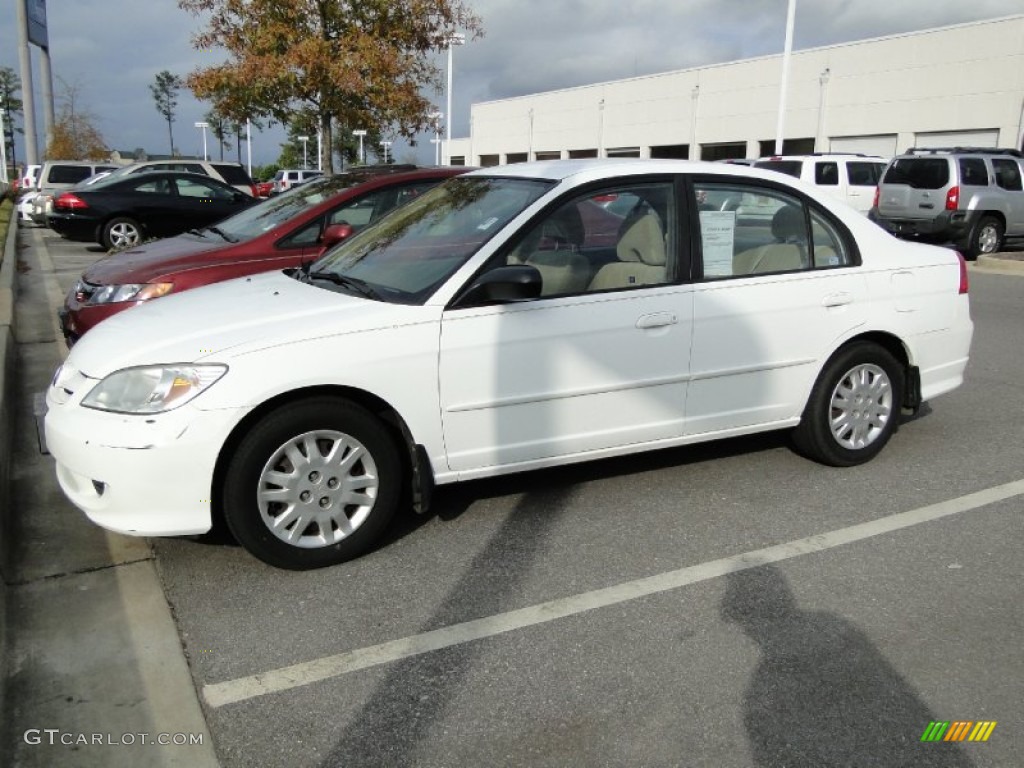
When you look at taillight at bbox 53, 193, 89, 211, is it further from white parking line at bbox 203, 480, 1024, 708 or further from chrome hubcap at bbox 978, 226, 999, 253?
chrome hubcap at bbox 978, 226, 999, 253

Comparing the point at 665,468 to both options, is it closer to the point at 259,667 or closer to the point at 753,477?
the point at 753,477

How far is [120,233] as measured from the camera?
1585 centimetres

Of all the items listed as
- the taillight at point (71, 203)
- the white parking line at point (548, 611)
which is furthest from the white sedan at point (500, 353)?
the taillight at point (71, 203)

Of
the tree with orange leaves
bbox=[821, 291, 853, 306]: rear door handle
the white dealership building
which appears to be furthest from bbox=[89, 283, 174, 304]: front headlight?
the white dealership building

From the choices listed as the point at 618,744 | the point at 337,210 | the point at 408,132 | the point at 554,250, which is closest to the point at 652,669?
the point at 618,744

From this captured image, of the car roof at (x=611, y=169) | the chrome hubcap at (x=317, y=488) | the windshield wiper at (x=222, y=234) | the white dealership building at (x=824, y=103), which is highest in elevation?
the white dealership building at (x=824, y=103)

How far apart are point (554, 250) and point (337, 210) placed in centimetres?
310

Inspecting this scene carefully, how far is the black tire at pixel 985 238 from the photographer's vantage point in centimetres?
1631

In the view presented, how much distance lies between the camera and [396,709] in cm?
280

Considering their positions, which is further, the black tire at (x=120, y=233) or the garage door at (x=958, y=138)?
the garage door at (x=958, y=138)

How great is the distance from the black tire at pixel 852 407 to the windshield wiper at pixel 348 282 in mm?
2450

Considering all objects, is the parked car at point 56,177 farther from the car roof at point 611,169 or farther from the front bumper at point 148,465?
the front bumper at point 148,465

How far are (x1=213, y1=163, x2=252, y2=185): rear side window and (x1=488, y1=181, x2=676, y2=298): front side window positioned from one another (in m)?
19.3

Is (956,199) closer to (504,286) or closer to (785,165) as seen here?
(785,165)
